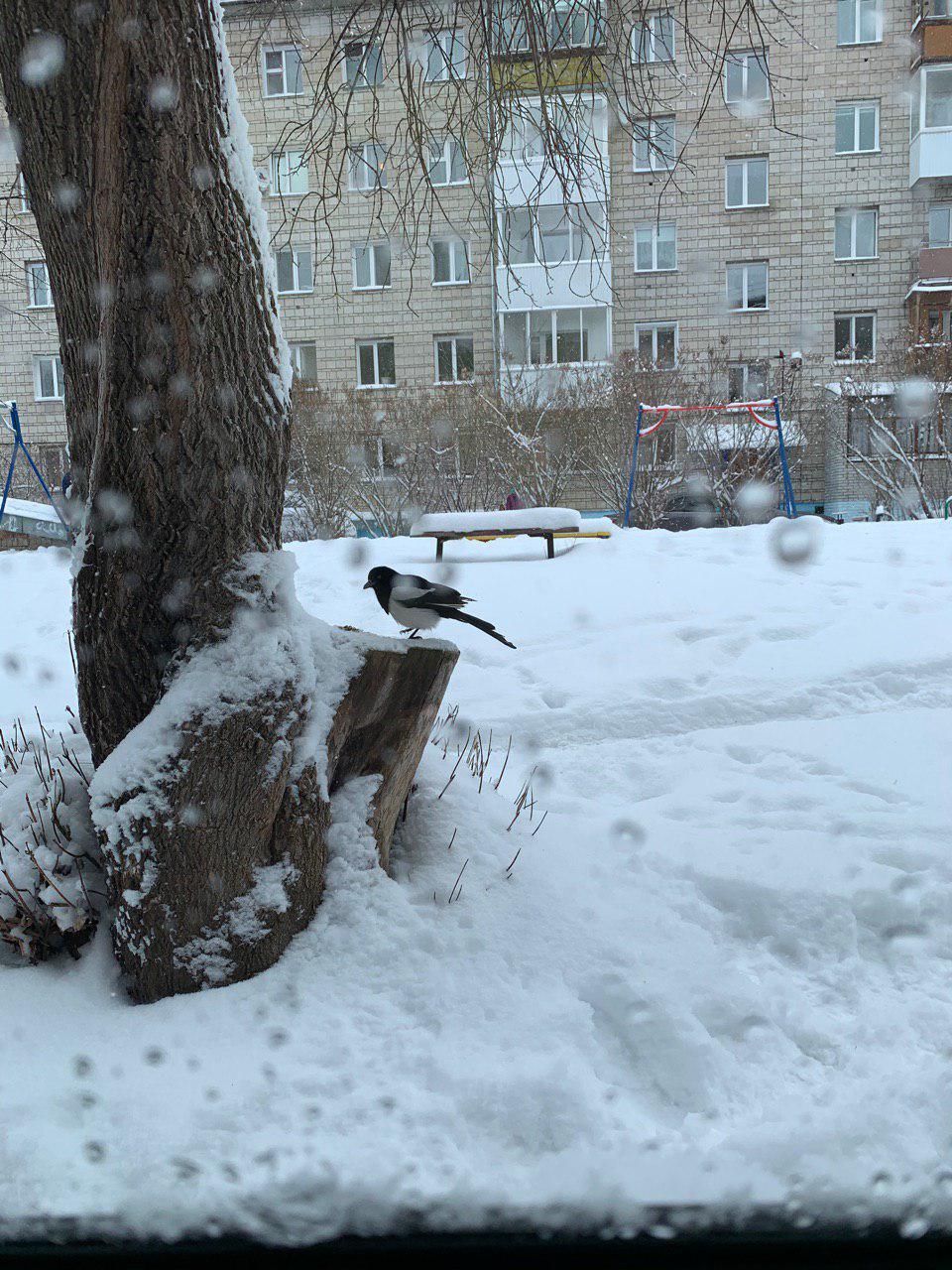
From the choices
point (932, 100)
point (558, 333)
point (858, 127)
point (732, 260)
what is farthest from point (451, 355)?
point (932, 100)

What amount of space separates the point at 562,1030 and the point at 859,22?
85.1ft

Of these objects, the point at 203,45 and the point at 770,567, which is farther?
the point at 770,567

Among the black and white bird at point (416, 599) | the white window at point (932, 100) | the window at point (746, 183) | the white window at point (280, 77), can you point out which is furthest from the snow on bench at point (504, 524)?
the white window at point (932, 100)

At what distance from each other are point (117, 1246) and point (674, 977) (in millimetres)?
1384

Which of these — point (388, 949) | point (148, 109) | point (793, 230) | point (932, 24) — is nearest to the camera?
point (148, 109)

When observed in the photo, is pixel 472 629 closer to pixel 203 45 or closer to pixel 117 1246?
pixel 203 45

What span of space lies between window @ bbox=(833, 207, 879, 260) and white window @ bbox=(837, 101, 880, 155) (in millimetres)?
1297

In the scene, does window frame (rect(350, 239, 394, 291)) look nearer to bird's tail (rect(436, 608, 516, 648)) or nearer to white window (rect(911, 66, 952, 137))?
white window (rect(911, 66, 952, 137))

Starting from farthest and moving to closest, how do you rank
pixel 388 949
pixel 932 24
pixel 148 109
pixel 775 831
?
pixel 932 24 < pixel 775 831 < pixel 388 949 < pixel 148 109

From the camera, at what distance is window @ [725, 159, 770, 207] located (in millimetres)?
22469

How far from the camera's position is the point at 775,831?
3342 mm

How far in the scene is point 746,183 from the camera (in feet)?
73.9

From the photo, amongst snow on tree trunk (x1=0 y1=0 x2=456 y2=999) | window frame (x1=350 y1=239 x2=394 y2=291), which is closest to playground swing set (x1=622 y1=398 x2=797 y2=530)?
window frame (x1=350 y1=239 x2=394 y2=291)

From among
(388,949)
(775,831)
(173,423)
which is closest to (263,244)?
(173,423)
